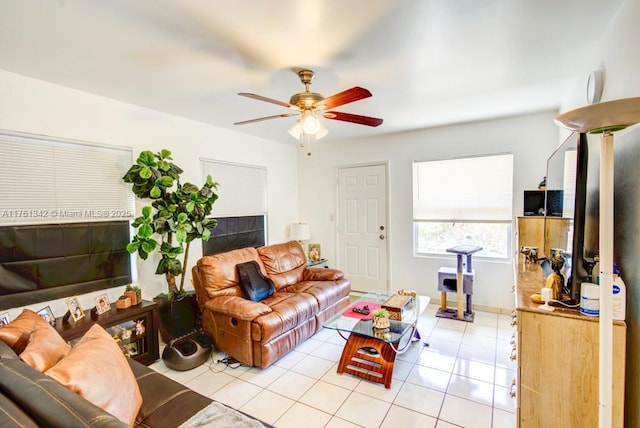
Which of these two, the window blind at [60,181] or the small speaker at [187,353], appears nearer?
the window blind at [60,181]

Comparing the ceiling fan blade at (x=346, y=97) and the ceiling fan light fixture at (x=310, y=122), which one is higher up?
the ceiling fan blade at (x=346, y=97)

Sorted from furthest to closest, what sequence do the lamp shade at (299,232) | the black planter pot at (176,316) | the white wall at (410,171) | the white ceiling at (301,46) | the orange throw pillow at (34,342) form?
the lamp shade at (299,232) < the white wall at (410,171) < the black planter pot at (176,316) < the white ceiling at (301,46) < the orange throw pillow at (34,342)

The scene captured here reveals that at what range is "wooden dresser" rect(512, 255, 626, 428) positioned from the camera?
4.37ft

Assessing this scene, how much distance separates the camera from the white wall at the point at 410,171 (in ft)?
11.6

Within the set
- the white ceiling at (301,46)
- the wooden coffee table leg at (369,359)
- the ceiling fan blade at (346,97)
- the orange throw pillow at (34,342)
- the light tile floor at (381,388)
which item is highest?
the white ceiling at (301,46)

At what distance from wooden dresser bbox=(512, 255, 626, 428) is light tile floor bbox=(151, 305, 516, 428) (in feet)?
2.12

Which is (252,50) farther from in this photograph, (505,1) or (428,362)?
(428,362)

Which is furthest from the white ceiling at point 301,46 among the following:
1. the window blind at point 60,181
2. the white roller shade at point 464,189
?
the white roller shade at point 464,189

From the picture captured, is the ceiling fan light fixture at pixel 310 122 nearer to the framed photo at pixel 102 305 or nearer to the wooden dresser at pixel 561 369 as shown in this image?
the wooden dresser at pixel 561 369

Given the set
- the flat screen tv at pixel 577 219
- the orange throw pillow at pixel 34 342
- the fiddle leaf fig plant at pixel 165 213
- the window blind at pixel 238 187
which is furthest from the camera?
the window blind at pixel 238 187

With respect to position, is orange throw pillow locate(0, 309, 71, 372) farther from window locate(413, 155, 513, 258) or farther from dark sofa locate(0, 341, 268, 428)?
window locate(413, 155, 513, 258)

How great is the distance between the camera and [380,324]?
2.46 meters

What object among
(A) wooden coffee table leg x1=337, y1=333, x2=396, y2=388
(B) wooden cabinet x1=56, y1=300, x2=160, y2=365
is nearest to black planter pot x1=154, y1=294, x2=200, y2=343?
(B) wooden cabinet x1=56, y1=300, x2=160, y2=365

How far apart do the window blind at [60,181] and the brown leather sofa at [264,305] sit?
1066mm
